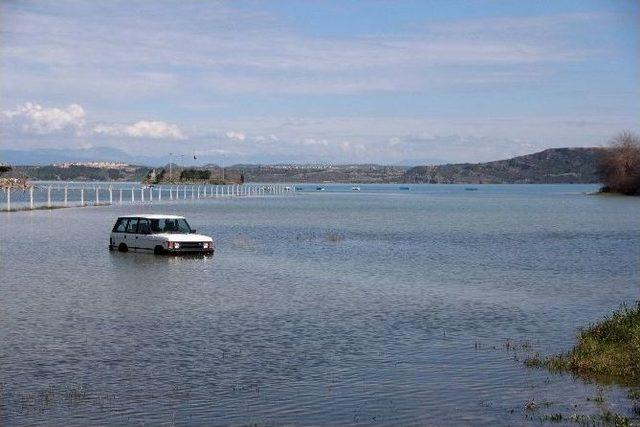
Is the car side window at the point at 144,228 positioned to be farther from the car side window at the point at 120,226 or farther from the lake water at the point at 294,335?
the lake water at the point at 294,335

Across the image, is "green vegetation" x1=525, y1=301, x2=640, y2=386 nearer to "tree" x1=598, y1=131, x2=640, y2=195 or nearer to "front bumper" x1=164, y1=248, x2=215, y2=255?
"front bumper" x1=164, y1=248, x2=215, y2=255

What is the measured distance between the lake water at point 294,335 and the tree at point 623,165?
143311mm

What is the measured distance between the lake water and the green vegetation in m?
0.58

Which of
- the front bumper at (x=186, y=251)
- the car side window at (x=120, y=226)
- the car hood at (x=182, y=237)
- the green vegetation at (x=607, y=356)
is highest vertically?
the car side window at (x=120, y=226)

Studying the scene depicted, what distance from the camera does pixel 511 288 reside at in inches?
1256

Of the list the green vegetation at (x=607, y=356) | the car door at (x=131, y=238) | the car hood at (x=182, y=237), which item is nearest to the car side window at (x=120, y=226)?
the car door at (x=131, y=238)

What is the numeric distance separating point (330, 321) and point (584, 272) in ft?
58.6

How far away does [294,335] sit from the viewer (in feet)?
70.1

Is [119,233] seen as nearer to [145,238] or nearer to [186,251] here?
[145,238]

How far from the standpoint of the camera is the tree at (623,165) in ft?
596

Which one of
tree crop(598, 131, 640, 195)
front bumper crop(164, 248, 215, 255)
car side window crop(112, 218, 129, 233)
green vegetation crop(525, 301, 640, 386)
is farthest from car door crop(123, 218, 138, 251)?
tree crop(598, 131, 640, 195)

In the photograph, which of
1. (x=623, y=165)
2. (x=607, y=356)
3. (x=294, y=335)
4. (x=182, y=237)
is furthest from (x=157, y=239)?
(x=623, y=165)

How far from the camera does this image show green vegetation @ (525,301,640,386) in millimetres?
17172

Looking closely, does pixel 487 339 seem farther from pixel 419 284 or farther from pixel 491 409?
pixel 419 284
